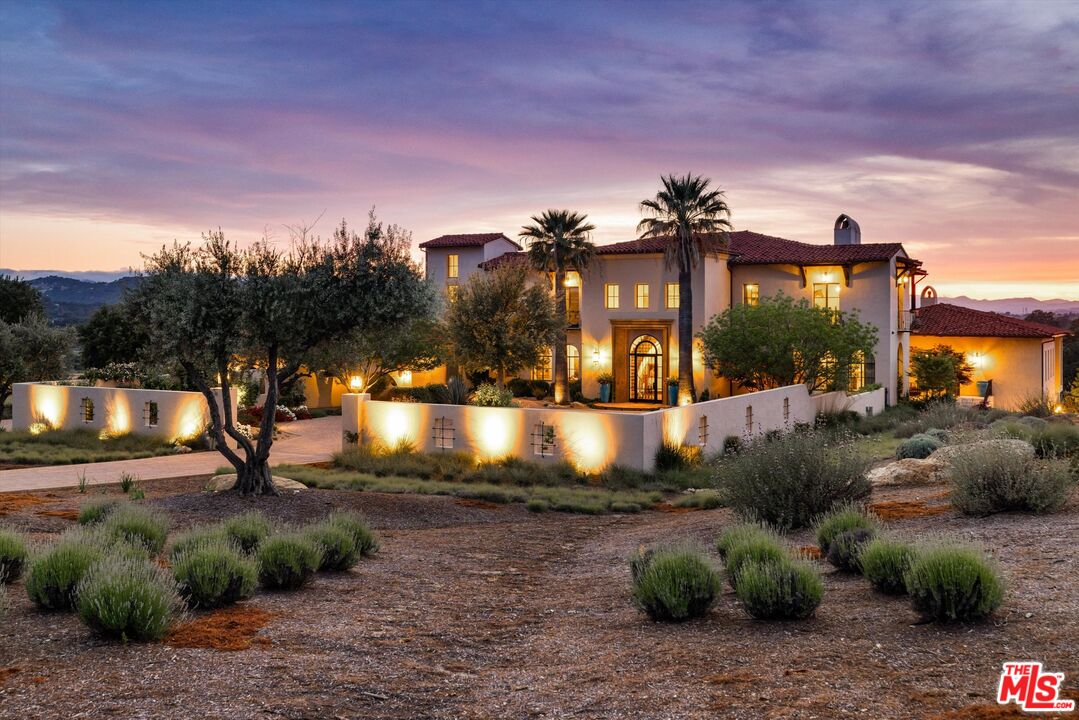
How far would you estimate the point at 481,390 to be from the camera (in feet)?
87.2

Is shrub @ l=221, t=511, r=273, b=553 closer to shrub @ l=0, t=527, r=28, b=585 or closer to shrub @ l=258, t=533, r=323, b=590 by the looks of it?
shrub @ l=258, t=533, r=323, b=590

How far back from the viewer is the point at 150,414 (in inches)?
1066

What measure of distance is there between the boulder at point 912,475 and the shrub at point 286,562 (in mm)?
10270

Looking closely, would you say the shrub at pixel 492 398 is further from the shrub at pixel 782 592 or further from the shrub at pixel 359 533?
the shrub at pixel 782 592

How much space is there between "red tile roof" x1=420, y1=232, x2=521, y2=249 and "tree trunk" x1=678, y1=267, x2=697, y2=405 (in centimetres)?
1261

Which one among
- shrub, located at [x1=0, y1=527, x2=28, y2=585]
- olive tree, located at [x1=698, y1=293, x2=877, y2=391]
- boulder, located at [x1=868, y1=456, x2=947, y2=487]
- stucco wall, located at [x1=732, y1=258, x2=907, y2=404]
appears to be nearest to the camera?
shrub, located at [x1=0, y1=527, x2=28, y2=585]

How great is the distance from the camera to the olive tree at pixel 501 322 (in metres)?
36.1

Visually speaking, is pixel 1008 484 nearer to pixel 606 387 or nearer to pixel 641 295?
pixel 606 387

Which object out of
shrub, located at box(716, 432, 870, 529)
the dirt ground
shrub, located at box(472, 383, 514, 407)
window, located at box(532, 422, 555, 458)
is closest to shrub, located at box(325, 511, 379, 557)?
the dirt ground

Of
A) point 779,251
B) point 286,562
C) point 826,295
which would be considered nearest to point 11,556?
point 286,562

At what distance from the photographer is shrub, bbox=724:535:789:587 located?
8086 mm

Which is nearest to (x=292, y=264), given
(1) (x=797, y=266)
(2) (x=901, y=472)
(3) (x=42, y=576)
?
(3) (x=42, y=576)

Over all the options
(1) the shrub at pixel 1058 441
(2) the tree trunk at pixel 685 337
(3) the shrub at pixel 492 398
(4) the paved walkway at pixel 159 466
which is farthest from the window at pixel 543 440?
(2) the tree trunk at pixel 685 337

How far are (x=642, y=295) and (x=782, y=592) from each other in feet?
111
